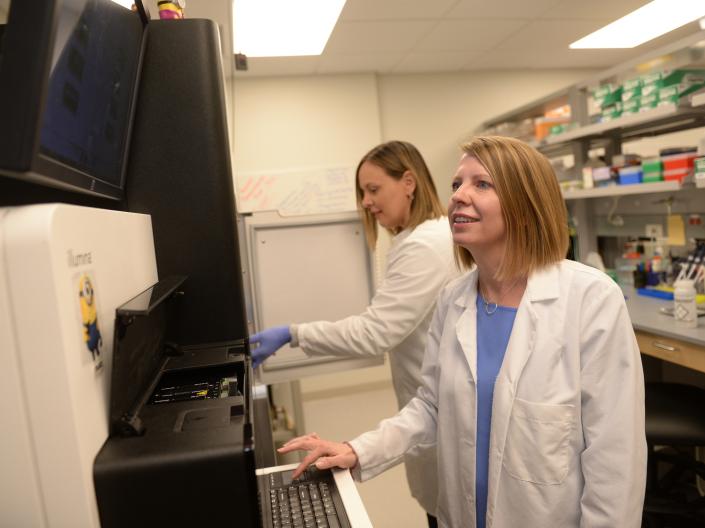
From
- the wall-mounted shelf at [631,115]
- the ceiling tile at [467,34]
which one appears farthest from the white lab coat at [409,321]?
A: the ceiling tile at [467,34]

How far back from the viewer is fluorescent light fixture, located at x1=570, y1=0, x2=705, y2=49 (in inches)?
119

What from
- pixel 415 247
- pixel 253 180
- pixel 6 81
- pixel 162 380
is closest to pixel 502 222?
pixel 415 247

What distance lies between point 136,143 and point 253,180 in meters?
2.87

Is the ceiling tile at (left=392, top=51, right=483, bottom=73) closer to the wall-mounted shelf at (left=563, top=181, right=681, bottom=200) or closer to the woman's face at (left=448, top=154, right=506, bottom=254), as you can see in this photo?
the wall-mounted shelf at (left=563, top=181, right=681, bottom=200)

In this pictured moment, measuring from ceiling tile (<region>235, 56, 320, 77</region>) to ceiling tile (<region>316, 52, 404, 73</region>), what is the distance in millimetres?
76

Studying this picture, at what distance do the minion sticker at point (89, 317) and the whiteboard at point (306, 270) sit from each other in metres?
1.82

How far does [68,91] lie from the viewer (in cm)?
60

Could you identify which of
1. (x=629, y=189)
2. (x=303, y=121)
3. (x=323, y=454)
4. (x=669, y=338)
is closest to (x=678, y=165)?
(x=629, y=189)

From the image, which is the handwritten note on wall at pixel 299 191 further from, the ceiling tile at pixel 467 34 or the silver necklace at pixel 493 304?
the silver necklace at pixel 493 304

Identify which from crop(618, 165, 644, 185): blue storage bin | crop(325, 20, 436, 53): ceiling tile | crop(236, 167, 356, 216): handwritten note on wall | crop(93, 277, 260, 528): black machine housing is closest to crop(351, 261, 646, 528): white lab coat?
crop(93, 277, 260, 528): black machine housing

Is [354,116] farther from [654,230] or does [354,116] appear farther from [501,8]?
[654,230]

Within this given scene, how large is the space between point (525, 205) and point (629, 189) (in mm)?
1777

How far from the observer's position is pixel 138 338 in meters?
0.69

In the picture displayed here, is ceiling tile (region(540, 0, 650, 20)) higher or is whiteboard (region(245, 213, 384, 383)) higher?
ceiling tile (region(540, 0, 650, 20))
